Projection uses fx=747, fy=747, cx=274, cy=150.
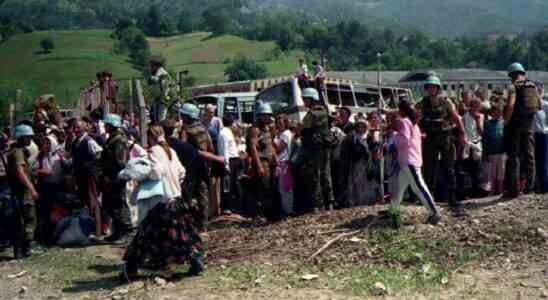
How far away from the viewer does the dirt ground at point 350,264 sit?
25.5ft

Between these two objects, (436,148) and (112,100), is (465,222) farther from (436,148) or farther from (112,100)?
(112,100)

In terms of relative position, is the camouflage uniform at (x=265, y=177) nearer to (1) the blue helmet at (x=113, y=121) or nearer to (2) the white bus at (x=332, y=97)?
(1) the blue helmet at (x=113, y=121)

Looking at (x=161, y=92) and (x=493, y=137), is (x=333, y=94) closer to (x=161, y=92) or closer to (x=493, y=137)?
(x=161, y=92)

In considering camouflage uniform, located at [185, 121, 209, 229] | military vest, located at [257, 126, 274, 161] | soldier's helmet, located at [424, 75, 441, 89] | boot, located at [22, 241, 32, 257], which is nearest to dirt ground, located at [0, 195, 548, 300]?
boot, located at [22, 241, 32, 257]

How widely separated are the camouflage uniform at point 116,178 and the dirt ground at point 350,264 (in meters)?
0.57

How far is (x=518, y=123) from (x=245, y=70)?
9315 cm

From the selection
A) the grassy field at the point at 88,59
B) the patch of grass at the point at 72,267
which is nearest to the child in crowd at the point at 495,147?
the patch of grass at the point at 72,267

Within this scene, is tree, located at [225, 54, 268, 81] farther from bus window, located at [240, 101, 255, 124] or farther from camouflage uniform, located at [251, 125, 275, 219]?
camouflage uniform, located at [251, 125, 275, 219]

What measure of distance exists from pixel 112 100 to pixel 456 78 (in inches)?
3924

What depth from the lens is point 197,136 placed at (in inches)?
402

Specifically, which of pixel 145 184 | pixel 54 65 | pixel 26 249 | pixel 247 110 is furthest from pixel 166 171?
pixel 54 65

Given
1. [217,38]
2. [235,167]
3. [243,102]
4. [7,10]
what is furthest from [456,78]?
[7,10]

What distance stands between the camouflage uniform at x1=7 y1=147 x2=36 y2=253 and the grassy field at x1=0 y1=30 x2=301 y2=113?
2334 inches

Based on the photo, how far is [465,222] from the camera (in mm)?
9398
